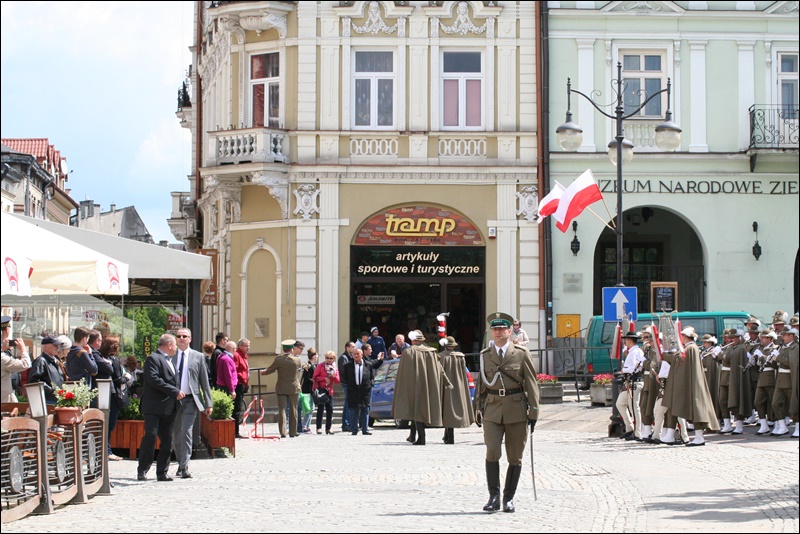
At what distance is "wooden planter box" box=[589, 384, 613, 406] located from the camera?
27.4m

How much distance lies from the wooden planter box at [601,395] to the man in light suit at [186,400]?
41.5 feet

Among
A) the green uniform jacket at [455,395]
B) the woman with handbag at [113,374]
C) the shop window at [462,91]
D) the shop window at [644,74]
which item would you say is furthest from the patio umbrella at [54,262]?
the shop window at [644,74]

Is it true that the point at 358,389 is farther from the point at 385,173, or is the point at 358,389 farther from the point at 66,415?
the point at 66,415

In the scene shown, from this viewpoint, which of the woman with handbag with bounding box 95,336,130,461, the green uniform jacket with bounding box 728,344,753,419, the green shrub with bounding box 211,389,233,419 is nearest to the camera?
the woman with handbag with bounding box 95,336,130,461

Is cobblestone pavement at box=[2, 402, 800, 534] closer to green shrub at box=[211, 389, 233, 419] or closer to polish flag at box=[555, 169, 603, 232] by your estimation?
green shrub at box=[211, 389, 233, 419]

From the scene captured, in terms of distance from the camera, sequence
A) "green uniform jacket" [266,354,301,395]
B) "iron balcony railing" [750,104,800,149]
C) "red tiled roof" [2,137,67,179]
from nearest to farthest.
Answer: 1. "green uniform jacket" [266,354,301,395]
2. "iron balcony railing" [750,104,800,149]
3. "red tiled roof" [2,137,67,179]

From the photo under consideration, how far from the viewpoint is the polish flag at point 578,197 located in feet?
93.9

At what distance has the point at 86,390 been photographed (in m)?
14.2

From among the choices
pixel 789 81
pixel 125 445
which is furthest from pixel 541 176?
pixel 125 445

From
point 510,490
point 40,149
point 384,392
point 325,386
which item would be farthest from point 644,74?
point 40,149

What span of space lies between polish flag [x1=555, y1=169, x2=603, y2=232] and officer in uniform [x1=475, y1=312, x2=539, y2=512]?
50.3 feet

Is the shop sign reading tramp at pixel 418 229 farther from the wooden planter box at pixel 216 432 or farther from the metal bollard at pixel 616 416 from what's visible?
the wooden planter box at pixel 216 432

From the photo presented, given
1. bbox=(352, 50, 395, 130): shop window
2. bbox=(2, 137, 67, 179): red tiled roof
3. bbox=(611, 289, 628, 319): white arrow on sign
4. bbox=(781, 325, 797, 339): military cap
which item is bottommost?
bbox=(781, 325, 797, 339): military cap

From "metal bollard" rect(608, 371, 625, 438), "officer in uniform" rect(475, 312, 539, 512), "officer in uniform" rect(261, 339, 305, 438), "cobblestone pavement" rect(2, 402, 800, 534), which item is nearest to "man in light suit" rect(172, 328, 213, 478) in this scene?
"cobblestone pavement" rect(2, 402, 800, 534)
